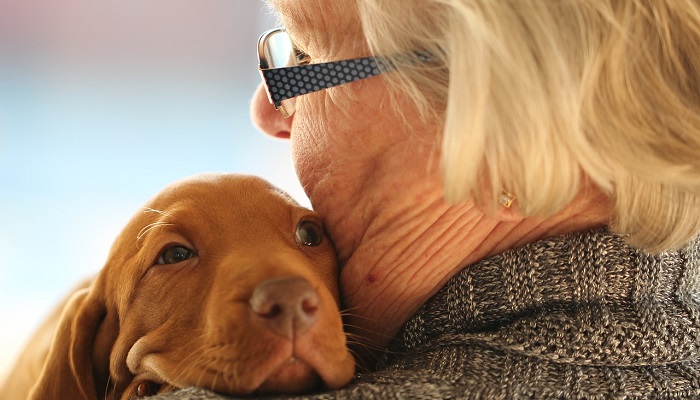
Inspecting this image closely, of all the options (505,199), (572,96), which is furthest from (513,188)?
(572,96)

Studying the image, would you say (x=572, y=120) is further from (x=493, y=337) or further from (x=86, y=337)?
(x=86, y=337)

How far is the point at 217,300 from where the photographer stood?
1.42 m

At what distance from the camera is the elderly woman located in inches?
52.1

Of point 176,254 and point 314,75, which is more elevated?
point 314,75

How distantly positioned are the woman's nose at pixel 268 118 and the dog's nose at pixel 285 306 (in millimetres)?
770

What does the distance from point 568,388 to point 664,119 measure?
48cm

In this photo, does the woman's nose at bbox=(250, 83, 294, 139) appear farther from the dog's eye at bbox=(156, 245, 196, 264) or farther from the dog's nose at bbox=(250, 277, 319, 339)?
the dog's nose at bbox=(250, 277, 319, 339)

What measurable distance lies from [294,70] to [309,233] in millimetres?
349

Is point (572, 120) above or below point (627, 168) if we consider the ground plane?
above

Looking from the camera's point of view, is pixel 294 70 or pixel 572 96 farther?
pixel 294 70

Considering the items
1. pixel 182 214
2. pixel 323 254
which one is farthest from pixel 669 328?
pixel 182 214

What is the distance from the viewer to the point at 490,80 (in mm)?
1323

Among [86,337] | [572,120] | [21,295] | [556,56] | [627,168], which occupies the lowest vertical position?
[21,295]

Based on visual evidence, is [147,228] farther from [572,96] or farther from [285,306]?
[572,96]
